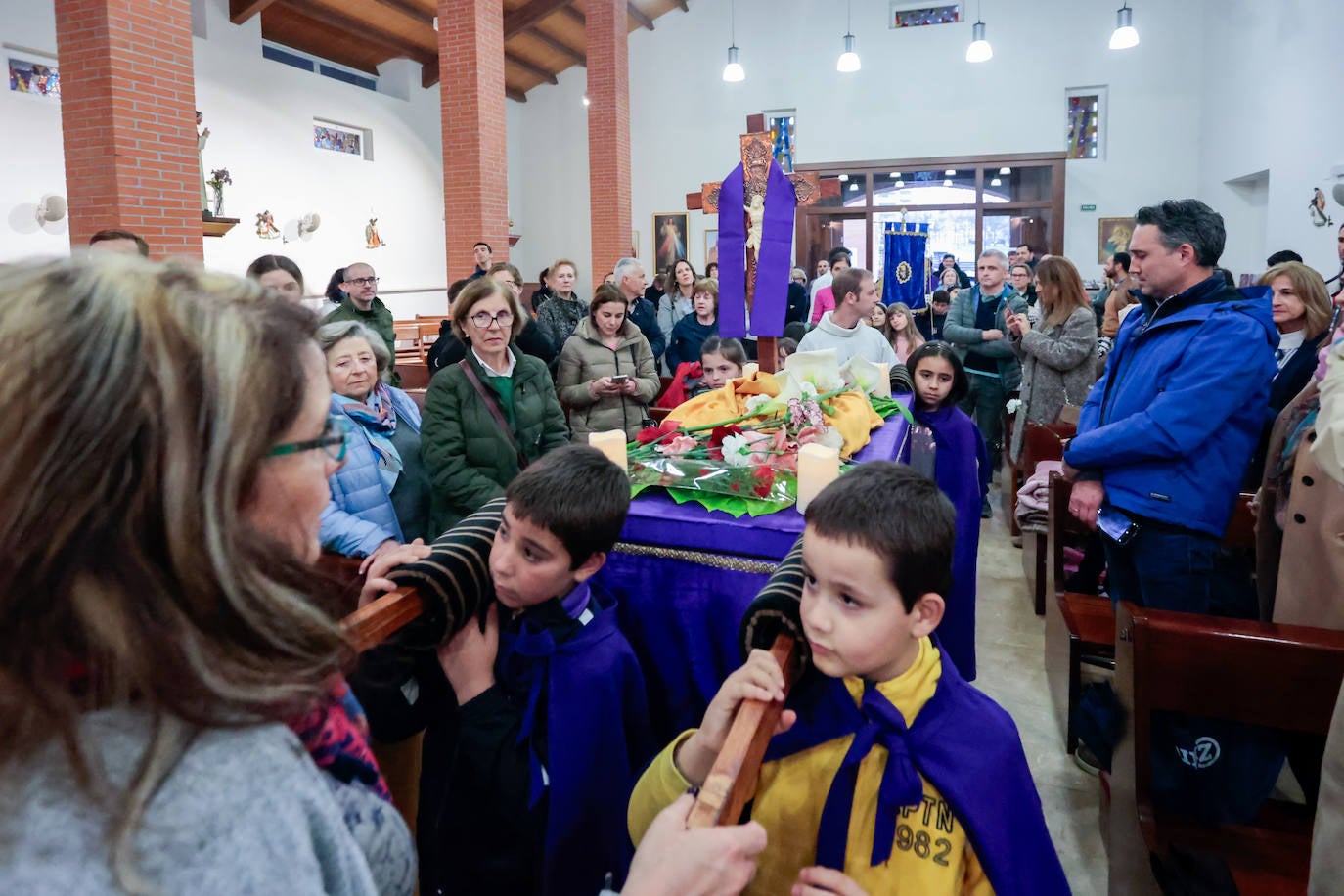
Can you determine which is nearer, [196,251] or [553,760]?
[553,760]

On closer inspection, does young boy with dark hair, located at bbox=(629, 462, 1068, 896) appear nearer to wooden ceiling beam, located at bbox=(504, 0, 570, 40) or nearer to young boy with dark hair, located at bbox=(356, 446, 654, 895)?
young boy with dark hair, located at bbox=(356, 446, 654, 895)

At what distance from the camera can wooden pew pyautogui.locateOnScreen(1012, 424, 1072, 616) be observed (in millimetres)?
4012

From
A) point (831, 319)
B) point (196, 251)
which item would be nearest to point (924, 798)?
point (831, 319)

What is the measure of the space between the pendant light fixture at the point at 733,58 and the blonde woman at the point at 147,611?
40.5 ft

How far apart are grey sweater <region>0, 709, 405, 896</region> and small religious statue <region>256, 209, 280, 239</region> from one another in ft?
37.5

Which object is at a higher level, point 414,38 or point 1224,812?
point 414,38

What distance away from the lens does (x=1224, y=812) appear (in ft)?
6.06

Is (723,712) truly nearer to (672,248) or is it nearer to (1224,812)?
(1224,812)

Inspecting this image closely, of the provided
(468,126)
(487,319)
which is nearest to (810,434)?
(487,319)

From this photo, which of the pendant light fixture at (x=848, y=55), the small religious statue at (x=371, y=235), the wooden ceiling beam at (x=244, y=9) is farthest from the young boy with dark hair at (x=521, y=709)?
the small religious statue at (x=371, y=235)

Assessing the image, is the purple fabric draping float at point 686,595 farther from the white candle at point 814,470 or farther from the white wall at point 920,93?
the white wall at point 920,93

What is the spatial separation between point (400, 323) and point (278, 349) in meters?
12.0

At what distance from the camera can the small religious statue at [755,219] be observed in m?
3.19

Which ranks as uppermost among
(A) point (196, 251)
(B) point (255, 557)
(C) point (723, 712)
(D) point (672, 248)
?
(D) point (672, 248)
